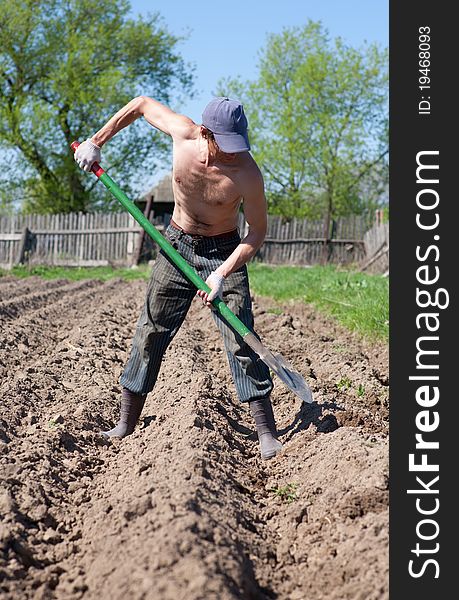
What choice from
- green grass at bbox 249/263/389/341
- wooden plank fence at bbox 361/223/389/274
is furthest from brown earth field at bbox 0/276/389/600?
wooden plank fence at bbox 361/223/389/274

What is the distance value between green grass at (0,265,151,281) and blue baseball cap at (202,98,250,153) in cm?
1329

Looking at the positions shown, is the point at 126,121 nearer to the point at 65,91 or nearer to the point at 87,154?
the point at 87,154

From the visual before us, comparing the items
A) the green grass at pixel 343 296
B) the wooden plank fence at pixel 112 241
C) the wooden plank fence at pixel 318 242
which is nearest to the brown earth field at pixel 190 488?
the green grass at pixel 343 296

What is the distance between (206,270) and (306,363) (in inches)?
93.2

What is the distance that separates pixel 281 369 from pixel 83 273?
15.6 m

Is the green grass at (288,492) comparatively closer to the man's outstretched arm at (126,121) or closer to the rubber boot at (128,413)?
the rubber boot at (128,413)

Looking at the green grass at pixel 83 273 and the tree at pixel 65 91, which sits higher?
the tree at pixel 65 91

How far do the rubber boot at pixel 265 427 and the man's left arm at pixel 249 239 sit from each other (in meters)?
0.63

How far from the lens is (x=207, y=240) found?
14.8 feet

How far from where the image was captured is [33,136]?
28.3 metres

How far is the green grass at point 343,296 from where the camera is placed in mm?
8195

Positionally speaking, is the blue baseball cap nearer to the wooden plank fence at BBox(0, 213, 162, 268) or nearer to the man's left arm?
the man's left arm

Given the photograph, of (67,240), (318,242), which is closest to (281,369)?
(67,240)

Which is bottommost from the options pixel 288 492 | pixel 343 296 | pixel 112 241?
pixel 288 492
